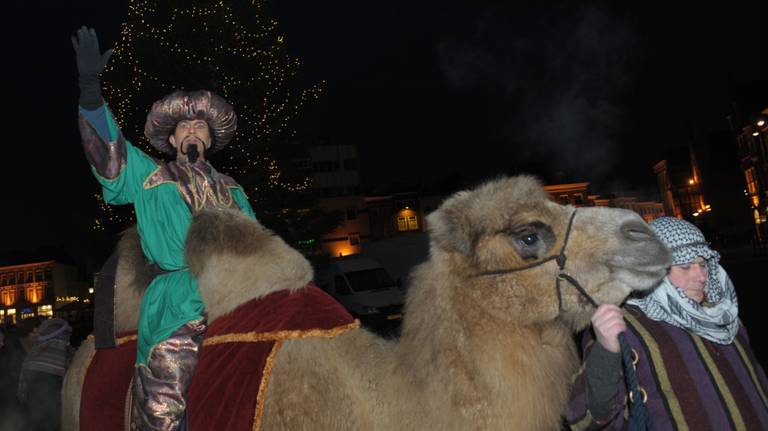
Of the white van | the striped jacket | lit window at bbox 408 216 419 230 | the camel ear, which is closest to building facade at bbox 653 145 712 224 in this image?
lit window at bbox 408 216 419 230

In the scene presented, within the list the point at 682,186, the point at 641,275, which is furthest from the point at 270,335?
the point at 682,186

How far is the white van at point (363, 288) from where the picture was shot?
16953mm

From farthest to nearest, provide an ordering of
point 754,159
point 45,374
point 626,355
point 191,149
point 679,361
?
point 754,159 → point 45,374 → point 191,149 → point 679,361 → point 626,355

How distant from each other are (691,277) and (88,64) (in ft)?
11.2

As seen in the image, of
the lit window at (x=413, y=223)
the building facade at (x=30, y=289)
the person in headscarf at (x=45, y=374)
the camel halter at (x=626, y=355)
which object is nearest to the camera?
the camel halter at (x=626, y=355)

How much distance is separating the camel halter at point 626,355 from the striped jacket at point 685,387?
8 centimetres

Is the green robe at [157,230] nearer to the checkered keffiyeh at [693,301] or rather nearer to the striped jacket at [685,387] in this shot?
the striped jacket at [685,387]

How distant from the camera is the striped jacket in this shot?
8.59 ft

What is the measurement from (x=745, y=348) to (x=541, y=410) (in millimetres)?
1322

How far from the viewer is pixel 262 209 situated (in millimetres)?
17625

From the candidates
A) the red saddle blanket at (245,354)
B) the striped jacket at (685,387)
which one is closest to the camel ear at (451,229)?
the red saddle blanket at (245,354)

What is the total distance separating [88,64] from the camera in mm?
2855

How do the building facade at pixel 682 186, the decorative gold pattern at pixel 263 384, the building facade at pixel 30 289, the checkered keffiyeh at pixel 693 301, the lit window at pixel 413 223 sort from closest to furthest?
the decorative gold pattern at pixel 263 384 → the checkered keffiyeh at pixel 693 301 → the lit window at pixel 413 223 → the building facade at pixel 682 186 → the building facade at pixel 30 289

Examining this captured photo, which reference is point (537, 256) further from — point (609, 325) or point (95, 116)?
point (95, 116)
